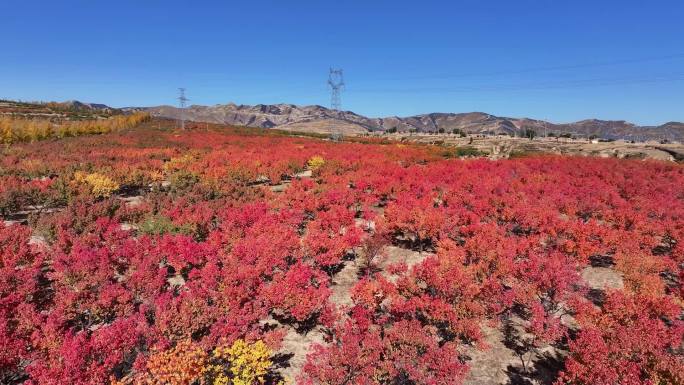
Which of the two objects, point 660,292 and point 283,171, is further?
point 283,171

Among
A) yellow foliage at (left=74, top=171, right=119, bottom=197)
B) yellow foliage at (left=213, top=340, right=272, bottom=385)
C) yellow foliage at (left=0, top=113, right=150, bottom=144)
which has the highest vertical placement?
yellow foliage at (left=0, top=113, right=150, bottom=144)

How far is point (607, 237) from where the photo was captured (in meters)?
14.6

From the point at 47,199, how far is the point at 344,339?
21.6 m

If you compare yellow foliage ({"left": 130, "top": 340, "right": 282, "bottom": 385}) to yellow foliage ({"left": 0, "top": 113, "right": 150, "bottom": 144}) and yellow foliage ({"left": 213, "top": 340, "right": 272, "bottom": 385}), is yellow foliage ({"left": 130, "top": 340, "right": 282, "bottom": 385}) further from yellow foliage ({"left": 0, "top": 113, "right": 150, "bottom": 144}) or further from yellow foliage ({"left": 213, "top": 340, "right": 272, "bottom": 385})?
yellow foliage ({"left": 0, "top": 113, "right": 150, "bottom": 144})

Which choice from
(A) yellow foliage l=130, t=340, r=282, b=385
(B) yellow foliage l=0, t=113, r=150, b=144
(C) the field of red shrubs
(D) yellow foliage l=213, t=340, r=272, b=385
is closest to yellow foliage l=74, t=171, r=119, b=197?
(C) the field of red shrubs

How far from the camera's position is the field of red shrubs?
7551 mm

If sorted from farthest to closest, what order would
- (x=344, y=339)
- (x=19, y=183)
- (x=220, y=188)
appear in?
(x=220, y=188), (x=19, y=183), (x=344, y=339)

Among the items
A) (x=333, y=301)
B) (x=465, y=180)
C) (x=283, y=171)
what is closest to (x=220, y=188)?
(x=283, y=171)

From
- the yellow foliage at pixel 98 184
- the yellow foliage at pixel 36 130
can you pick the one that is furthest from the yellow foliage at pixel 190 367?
the yellow foliage at pixel 36 130

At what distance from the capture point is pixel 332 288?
13328 mm

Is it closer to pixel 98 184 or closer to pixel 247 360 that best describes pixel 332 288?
pixel 247 360

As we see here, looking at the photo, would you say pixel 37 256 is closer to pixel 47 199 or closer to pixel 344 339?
pixel 47 199

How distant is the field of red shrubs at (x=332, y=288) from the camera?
755cm

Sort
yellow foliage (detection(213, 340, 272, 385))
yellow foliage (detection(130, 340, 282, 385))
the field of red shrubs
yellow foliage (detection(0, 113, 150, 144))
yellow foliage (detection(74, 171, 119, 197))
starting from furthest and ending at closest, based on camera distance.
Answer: yellow foliage (detection(0, 113, 150, 144)), yellow foliage (detection(74, 171, 119, 197)), the field of red shrubs, yellow foliage (detection(213, 340, 272, 385)), yellow foliage (detection(130, 340, 282, 385))
